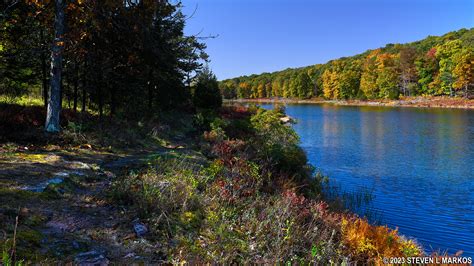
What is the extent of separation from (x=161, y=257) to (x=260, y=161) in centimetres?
706

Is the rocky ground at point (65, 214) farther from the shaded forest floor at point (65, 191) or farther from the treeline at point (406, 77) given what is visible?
the treeline at point (406, 77)

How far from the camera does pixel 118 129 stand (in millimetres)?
12297

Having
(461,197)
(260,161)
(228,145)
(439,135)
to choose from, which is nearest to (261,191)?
(260,161)

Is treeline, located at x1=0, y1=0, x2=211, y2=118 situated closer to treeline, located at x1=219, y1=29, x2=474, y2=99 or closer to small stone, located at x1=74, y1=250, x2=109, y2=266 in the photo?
small stone, located at x1=74, y1=250, x2=109, y2=266

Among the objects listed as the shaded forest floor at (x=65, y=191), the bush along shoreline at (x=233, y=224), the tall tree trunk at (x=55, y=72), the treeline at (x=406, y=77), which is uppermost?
the treeline at (x=406, y=77)

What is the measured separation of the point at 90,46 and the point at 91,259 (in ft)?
37.9

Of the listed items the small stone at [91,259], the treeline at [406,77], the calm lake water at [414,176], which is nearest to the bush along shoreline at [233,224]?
the small stone at [91,259]

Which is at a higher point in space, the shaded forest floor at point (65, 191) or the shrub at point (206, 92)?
the shrub at point (206, 92)

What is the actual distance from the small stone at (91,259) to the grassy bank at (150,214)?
1.4 inches

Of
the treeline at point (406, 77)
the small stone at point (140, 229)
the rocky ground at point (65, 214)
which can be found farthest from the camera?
the treeline at point (406, 77)

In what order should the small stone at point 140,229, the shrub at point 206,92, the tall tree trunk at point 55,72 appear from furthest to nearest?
the shrub at point 206,92
the tall tree trunk at point 55,72
the small stone at point 140,229

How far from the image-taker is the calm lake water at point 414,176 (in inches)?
407

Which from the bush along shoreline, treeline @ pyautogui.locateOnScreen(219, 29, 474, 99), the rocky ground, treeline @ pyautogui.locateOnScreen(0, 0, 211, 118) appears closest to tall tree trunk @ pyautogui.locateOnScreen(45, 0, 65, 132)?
treeline @ pyautogui.locateOnScreen(0, 0, 211, 118)

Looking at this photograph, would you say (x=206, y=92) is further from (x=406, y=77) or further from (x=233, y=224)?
(x=406, y=77)
